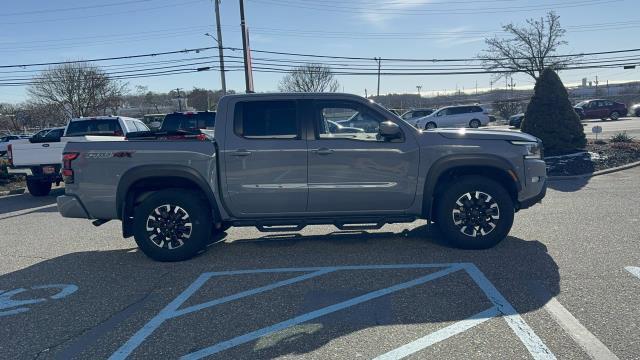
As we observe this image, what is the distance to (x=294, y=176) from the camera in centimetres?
522

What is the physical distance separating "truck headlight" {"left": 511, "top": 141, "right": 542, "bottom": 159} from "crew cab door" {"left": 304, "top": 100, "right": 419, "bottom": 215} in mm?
1323

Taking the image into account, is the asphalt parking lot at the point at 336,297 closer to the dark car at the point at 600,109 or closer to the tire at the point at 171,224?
the tire at the point at 171,224

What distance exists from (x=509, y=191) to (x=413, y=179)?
1.30m

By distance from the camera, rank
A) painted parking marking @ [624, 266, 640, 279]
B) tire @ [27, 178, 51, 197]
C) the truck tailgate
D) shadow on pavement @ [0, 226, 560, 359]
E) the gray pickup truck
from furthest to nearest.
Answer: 1. tire @ [27, 178, 51, 197]
2. the truck tailgate
3. the gray pickup truck
4. painted parking marking @ [624, 266, 640, 279]
5. shadow on pavement @ [0, 226, 560, 359]

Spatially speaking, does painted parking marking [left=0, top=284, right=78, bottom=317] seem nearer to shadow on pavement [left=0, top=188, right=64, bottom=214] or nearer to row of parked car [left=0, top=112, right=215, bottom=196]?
row of parked car [left=0, top=112, right=215, bottom=196]

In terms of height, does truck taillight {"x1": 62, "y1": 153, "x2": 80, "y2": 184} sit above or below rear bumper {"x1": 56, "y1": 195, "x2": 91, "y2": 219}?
above

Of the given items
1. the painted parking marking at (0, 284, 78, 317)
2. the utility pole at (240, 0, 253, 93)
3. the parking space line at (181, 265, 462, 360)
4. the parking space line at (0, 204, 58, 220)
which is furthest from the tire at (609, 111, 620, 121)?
the painted parking marking at (0, 284, 78, 317)

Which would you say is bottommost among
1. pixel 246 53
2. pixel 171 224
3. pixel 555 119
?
pixel 171 224

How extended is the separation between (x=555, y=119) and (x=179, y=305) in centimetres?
1125

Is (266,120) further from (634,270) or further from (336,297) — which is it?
(634,270)

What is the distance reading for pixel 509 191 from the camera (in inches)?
219

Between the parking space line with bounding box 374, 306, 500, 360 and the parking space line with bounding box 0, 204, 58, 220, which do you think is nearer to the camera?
the parking space line with bounding box 374, 306, 500, 360

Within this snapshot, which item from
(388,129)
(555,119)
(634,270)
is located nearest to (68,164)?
(388,129)

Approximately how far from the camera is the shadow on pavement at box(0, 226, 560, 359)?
11.3 ft
